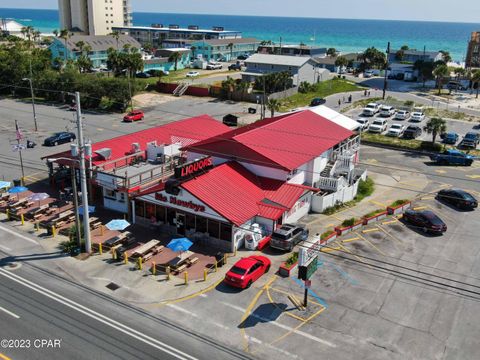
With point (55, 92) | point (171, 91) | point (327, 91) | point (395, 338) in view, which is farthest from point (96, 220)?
point (327, 91)

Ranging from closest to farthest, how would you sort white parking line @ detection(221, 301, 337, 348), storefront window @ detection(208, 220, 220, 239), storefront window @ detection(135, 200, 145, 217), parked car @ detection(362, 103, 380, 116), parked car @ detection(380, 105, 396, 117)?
1. white parking line @ detection(221, 301, 337, 348)
2. storefront window @ detection(208, 220, 220, 239)
3. storefront window @ detection(135, 200, 145, 217)
4. parked car @ detection(380, 105, 396, 117)
5. parked car @ detection(362, 103, 380, 116)

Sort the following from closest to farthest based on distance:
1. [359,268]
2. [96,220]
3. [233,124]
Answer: [359,268] < [96,220] < [233,124]

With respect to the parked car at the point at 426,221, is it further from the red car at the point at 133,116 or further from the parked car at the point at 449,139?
the red car at the point at 133,116

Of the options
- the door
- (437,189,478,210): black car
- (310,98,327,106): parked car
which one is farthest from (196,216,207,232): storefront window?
(310,98,327,106): parked car

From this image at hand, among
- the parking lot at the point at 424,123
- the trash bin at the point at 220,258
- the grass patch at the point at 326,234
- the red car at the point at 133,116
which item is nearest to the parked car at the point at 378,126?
the parking lot at the point at 424,123

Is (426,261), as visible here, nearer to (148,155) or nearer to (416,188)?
(416,188)

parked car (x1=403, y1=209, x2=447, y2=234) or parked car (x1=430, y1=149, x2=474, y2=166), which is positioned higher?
parked car (x1=430, y1=149, x2=474, y2=166)

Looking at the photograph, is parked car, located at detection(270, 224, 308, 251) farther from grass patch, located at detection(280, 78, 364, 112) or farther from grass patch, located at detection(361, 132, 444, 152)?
grass patch, located at detection(280, 78, 364, 112)
